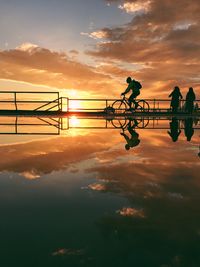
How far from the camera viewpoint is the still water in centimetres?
237

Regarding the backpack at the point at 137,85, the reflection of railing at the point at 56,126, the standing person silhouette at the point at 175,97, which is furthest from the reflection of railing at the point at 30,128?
the standing person silhouette at the point at 175,97

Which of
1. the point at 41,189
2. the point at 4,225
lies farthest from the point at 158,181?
the point at 4,225

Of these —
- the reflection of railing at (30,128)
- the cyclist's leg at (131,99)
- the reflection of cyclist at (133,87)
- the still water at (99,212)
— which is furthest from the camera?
the cyclist's leg at (131,99)

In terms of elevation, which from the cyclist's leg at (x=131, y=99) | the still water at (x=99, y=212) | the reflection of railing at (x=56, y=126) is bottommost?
the still water at (x=99, y=212)

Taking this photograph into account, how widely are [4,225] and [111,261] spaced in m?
1.09

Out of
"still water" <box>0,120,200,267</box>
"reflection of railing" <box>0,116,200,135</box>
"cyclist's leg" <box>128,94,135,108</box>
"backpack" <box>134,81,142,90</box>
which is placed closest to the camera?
"still water" <box>0,120,200,267</box>

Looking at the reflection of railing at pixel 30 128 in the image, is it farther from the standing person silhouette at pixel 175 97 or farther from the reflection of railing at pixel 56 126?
the standing person silhouette at pixel 175 97

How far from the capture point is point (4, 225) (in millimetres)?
2930

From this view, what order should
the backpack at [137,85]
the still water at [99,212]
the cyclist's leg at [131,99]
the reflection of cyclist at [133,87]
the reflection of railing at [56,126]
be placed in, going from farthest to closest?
the cyclist's leg at [131,99] → the backpack at [137,85] → the reflection of cyclist at [133,87] → the reflection of railing at [56,126] → the still water at [99,212]

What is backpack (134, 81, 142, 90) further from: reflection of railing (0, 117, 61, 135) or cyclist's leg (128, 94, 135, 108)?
reflection of railing (0, 117, 61, 135)

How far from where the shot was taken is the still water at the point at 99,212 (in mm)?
2367

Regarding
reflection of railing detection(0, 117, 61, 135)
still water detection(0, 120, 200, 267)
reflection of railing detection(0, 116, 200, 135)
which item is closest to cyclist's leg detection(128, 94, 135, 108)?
reflection of railing detection(0, 116, 200, 135)

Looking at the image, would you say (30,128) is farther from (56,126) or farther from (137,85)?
(137,85)

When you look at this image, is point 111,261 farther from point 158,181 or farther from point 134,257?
point 158,181
